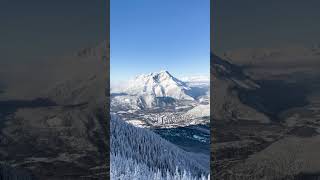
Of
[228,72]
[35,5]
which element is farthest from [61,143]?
[228,72]

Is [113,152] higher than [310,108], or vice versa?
[310,108]

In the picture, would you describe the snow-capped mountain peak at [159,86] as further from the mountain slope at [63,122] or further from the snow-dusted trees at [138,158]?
the mountain slope at [63,122]

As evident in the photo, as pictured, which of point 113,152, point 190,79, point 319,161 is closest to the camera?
point 319,161

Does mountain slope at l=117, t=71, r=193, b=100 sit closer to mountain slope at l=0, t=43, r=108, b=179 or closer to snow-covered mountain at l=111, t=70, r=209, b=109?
snow-covered mountain at l=111, t=70, r=209, b=109

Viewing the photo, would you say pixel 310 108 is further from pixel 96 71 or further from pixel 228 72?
pixel 96 71

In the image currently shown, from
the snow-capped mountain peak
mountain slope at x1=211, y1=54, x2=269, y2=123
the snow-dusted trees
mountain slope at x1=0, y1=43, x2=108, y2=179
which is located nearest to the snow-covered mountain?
the snow-capped mountain peak

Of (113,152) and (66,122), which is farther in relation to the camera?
(113,152)

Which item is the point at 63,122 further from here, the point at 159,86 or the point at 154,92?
the point at 154,92

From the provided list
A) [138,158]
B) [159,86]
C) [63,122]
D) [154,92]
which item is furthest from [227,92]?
[154,92]
